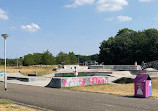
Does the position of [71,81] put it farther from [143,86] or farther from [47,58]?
[47,58]

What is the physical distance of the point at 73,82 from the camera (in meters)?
18.1

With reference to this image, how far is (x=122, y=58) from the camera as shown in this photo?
73.3 m

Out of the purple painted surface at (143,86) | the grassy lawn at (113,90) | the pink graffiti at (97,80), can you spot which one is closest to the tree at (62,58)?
the pink graffiti at (97,80)

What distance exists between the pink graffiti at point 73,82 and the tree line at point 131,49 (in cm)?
5143

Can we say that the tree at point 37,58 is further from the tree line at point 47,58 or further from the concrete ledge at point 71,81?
the concrete ledge at point 71,81

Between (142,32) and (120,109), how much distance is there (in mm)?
70968

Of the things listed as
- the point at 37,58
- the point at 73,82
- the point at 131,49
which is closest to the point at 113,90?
the point at 73,82

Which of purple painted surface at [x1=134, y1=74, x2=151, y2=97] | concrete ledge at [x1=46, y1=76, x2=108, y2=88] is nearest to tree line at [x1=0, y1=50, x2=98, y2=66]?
concrete ledge at [x1=46, y1=76, x2=108, y2=88]

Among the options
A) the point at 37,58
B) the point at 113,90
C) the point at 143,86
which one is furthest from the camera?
the point at 37,58

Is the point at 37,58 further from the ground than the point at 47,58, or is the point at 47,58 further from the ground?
the point at 37,58

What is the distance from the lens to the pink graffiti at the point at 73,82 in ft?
58.2

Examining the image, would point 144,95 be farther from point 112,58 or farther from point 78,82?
point 112,58

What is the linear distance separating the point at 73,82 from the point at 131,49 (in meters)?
56.3

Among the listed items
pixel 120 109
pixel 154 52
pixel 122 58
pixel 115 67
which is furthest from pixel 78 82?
pixel 122 58
